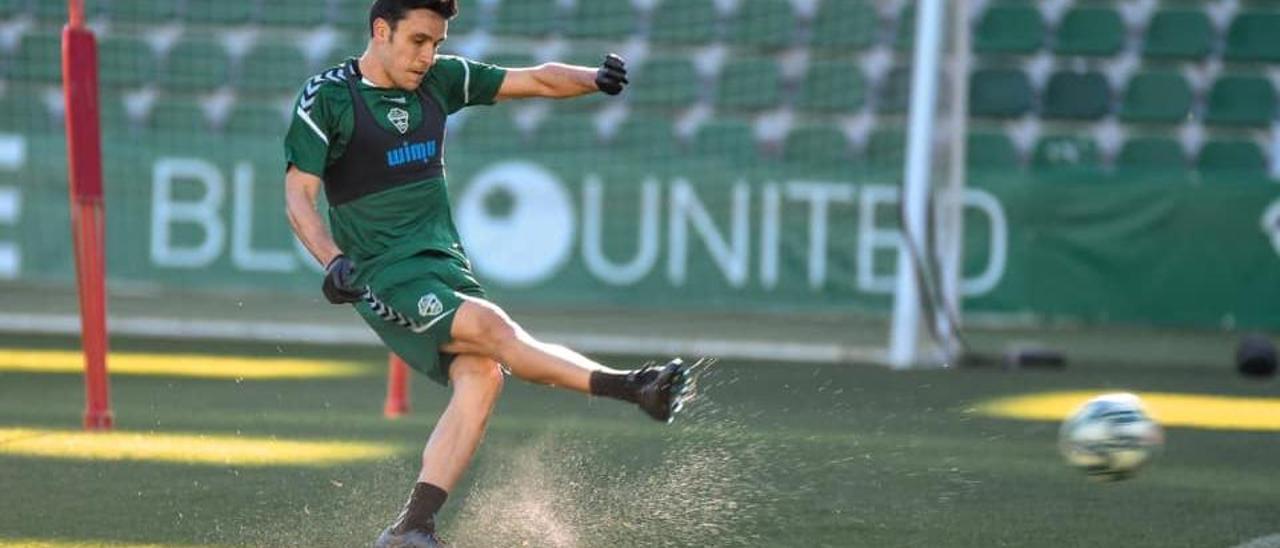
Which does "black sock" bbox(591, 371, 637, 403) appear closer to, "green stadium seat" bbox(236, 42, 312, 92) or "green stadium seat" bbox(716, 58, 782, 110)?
"green stadium seat" bbox(716, 58, 782, 110)

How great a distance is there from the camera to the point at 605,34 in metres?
19.5

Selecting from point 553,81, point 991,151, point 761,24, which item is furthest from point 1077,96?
point 553,81

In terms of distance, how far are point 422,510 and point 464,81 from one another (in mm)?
1442

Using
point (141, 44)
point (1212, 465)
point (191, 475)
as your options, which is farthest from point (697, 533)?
point (141, 44)

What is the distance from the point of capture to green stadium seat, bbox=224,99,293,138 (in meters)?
19.0

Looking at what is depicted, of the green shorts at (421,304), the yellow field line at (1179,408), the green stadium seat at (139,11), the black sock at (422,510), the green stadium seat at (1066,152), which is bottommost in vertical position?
the yellow field line at (1179,408)

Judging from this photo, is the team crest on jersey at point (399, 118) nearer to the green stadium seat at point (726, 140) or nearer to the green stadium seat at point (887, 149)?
the green stadium seat at point (887, 149)

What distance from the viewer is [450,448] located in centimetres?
699

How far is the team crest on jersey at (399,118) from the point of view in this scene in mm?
7148

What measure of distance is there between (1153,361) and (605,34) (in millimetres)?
6069

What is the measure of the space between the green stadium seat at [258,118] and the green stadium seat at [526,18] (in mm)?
1886

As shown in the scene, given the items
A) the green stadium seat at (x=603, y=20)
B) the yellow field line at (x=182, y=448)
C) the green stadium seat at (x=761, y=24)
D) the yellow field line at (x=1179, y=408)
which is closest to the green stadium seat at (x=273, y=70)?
the green stadium seat at (x=603, y=20)

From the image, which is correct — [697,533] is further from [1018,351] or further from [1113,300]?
[1113,300]

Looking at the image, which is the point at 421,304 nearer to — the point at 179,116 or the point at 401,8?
the point at 401,8
